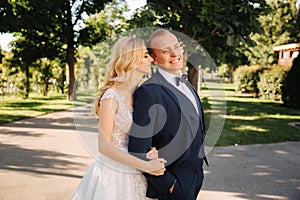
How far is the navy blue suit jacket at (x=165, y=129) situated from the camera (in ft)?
5.94

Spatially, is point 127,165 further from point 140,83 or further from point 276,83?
point 276,83

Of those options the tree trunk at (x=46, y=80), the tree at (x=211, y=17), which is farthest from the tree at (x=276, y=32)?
the tree at (x=211, y=17)

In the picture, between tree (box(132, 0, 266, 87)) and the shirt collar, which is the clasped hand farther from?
tree (box(132, 0, 266, 87))

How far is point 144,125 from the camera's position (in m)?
1.80

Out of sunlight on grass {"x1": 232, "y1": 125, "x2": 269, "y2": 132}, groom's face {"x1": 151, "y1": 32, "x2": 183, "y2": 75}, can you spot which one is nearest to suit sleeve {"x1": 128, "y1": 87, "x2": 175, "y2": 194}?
groom's face {"x1": 151, "y1": 32, "x2": 183, "y2": 75}

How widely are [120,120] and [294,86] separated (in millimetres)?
15985

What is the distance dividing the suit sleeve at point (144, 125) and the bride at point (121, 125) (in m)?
0.05

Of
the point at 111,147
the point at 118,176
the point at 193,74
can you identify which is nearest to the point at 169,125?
the point at 111,147

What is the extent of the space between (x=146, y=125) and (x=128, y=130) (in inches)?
7.6

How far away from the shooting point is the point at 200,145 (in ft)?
6.64

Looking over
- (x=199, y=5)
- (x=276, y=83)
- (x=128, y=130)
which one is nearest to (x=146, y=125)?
(x=128, y=130)

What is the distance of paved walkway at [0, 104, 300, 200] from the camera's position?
4.08 m

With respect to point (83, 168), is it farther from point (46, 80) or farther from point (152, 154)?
point (46, 80)

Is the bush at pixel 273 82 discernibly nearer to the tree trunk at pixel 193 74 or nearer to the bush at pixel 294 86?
the bush at pixel 294 86
